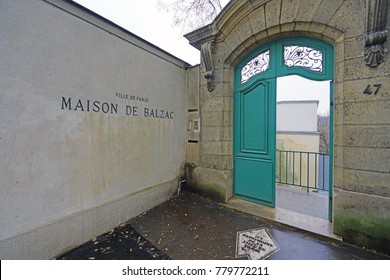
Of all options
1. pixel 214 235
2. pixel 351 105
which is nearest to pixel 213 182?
pixel 214 235

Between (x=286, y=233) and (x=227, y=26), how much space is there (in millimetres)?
3748

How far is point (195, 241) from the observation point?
2516mm

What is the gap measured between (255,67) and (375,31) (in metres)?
1.68

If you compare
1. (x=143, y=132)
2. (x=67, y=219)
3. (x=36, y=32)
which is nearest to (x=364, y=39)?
(x=143, y=132)

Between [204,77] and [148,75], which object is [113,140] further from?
[204,77]

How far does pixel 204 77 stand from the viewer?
4.06 metres

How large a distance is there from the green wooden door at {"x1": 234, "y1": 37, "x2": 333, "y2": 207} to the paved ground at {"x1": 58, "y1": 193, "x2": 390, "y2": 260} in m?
0.72

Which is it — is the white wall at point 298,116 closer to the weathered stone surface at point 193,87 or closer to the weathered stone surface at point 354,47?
the weathered stone surface at point 193,87

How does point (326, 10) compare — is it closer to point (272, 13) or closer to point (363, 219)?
point (272, 13)

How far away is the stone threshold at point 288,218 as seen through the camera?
8.75ft

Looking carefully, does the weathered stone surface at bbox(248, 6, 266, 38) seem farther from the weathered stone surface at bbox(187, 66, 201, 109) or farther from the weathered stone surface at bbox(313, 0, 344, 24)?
the weathered stone surface at bbox(187, 66, 201, 109)

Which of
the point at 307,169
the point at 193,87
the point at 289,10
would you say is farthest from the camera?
the point at 307,169

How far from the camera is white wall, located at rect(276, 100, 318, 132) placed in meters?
11.9

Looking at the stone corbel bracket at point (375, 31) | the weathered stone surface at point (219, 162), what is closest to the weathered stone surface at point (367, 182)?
the stone corbel bracket at point (375, 31)
